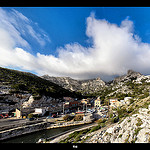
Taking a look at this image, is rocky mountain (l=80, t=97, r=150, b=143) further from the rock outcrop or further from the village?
the village

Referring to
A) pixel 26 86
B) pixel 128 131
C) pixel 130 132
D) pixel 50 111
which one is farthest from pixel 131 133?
pixel 26 86

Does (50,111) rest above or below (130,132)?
below

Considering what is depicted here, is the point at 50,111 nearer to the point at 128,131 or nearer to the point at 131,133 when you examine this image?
the point at 128,131

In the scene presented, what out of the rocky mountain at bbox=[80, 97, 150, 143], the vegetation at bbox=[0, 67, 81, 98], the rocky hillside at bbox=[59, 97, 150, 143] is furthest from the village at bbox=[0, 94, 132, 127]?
the rocky mountain at bbox=[80, 97, 150, 143]

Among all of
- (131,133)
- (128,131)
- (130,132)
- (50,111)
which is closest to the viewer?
(131,133)

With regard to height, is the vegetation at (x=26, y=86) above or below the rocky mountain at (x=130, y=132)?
above

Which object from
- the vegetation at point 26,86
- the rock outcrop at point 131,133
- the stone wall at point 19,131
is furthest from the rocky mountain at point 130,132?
the vegetation at point 26,86

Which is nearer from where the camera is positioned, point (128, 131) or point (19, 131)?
point (128, 131)

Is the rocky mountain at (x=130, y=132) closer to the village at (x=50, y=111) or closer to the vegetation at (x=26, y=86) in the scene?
the village at (x=50, y=111)

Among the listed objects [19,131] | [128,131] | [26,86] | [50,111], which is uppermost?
[26,86]

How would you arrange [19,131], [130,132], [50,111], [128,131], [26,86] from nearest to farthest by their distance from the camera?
[130,132] < [128,131] < [19,131] < [50,111] < [26,86]
